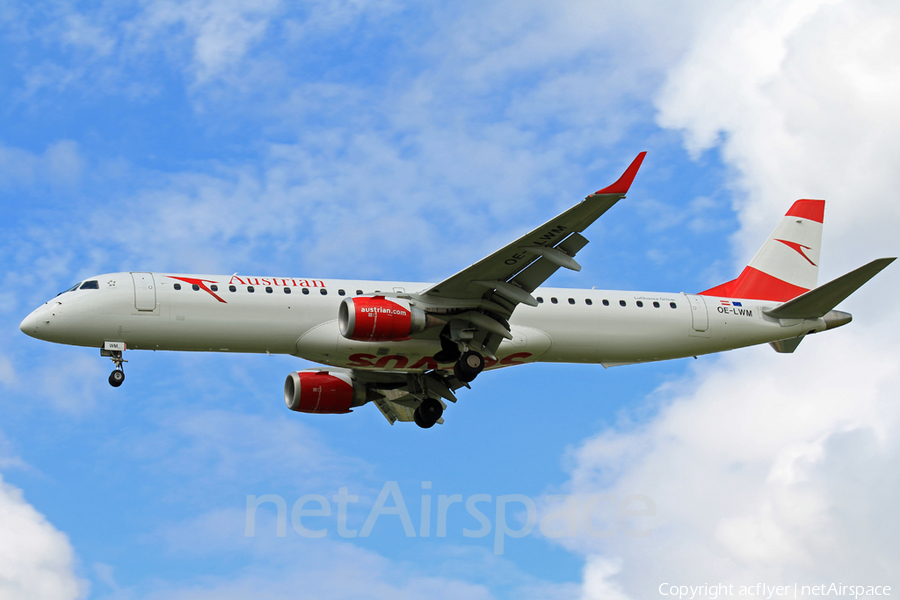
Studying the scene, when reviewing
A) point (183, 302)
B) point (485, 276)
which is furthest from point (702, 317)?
point (183, 302)

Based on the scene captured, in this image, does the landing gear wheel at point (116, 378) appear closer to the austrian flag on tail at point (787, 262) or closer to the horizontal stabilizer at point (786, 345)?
the austrian flag on tail at point (787, 262)

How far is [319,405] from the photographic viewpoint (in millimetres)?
35219

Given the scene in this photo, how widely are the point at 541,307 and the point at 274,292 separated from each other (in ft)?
27.2

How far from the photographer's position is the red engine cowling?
93.8ft

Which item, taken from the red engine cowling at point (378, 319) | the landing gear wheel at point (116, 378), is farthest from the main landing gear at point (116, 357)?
the red engine cowling at point (378, 319)

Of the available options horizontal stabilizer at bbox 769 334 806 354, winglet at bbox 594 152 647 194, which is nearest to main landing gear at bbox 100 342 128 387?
winglet at bbox 594 152 647 194

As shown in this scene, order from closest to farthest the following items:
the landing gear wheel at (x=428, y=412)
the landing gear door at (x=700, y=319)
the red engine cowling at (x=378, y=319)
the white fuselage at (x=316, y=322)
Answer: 1. the red engine cowling at (x=378, y=319)
2. the white fuselage at (x=316, y=322)
3. the landing gear door at (x=700, y=319)
4. the landing gear wheel at (x=428, y=412)

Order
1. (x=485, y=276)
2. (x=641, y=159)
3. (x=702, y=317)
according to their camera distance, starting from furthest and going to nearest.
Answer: (x=702, y=317), (x=485, y=276), (x=641, y=159)

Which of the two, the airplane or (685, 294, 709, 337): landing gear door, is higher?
(685, 294, 709, 337): landing gear door

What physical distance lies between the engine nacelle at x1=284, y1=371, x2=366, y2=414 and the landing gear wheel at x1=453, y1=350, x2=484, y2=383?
19.5 ft

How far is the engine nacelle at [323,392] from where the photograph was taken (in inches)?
1380

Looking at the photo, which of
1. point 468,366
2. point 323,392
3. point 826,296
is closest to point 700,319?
point 826,296

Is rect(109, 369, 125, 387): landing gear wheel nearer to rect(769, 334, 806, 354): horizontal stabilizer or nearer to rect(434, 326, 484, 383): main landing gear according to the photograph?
rect(434, 326, 484, 383): main landing gear

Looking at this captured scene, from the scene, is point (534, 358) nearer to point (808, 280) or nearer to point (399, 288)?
point (399, 288)
